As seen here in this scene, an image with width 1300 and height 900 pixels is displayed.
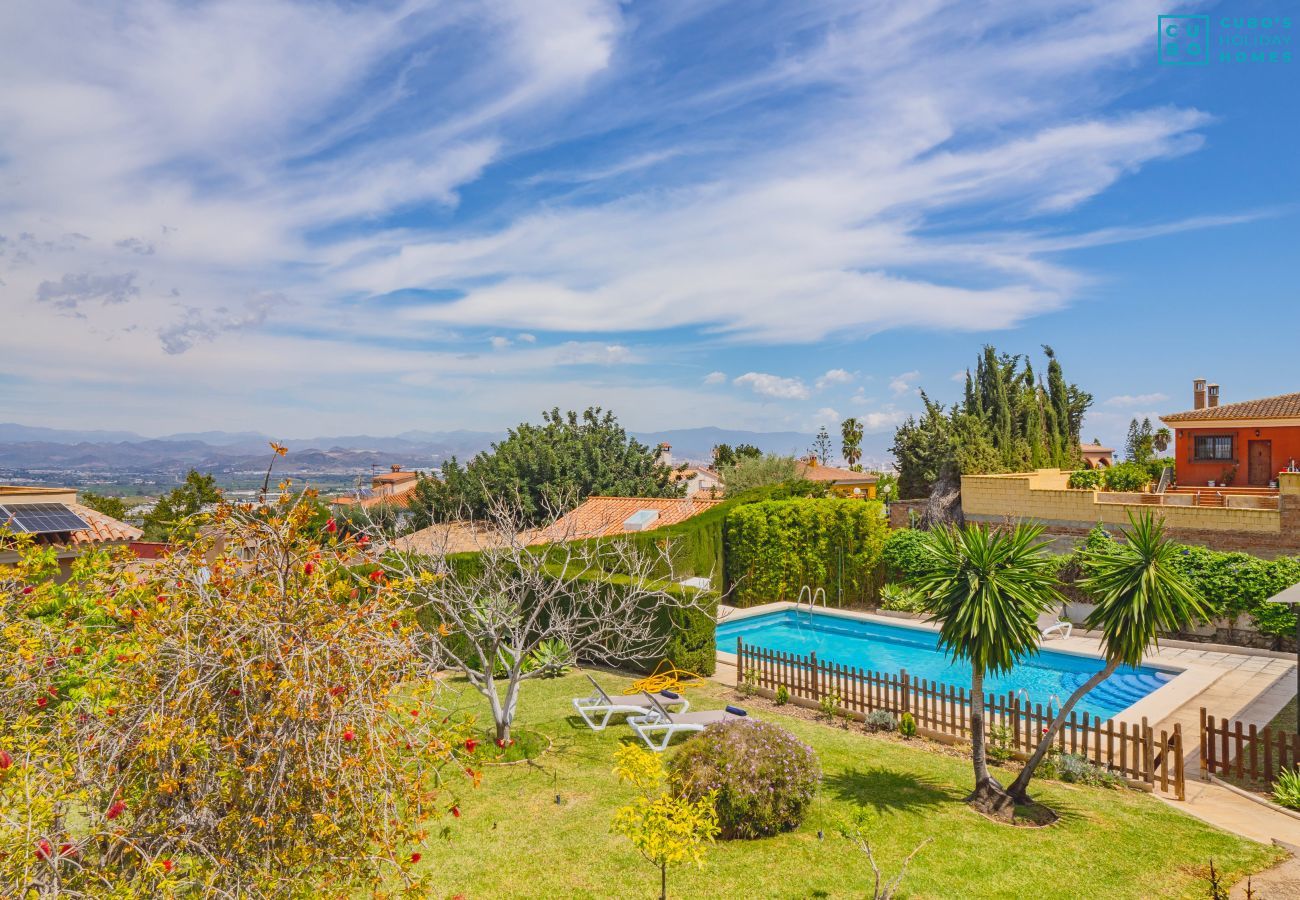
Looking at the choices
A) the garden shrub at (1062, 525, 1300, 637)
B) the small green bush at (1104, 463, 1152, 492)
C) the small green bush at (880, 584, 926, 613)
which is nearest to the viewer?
the garden shrub at (1062, 525, 1300, 637)

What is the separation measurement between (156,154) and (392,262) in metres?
8.40

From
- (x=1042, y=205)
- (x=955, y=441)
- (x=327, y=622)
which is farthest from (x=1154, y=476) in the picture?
(x=327, y=622)

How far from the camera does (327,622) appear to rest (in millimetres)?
4430

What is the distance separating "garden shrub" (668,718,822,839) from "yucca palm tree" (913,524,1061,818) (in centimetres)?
217

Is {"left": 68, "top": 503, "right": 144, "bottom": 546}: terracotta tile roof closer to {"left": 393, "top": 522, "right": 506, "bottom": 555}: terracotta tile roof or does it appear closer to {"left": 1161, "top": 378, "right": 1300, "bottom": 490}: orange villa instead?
{"left": 393, "top": 522, "right": 506, "bottom": 555}: terracotta tile roof

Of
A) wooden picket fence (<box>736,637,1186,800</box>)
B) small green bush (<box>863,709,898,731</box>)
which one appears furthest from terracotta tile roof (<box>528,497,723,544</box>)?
small green bush (<box>863,709,898,731</box>)

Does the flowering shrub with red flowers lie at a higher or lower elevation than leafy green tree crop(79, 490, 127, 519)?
higher

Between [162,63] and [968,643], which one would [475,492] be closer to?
[162,63]

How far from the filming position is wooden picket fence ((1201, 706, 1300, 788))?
938cm

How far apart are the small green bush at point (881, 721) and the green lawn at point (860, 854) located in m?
2.06

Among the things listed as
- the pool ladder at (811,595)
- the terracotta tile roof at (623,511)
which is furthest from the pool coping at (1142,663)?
the terracotta tile roof at (623,511)

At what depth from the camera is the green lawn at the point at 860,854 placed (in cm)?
718

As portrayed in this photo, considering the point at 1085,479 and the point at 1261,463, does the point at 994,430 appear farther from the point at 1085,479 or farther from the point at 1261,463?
the point at 1261,463

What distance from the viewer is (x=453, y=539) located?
25141 millimetres
